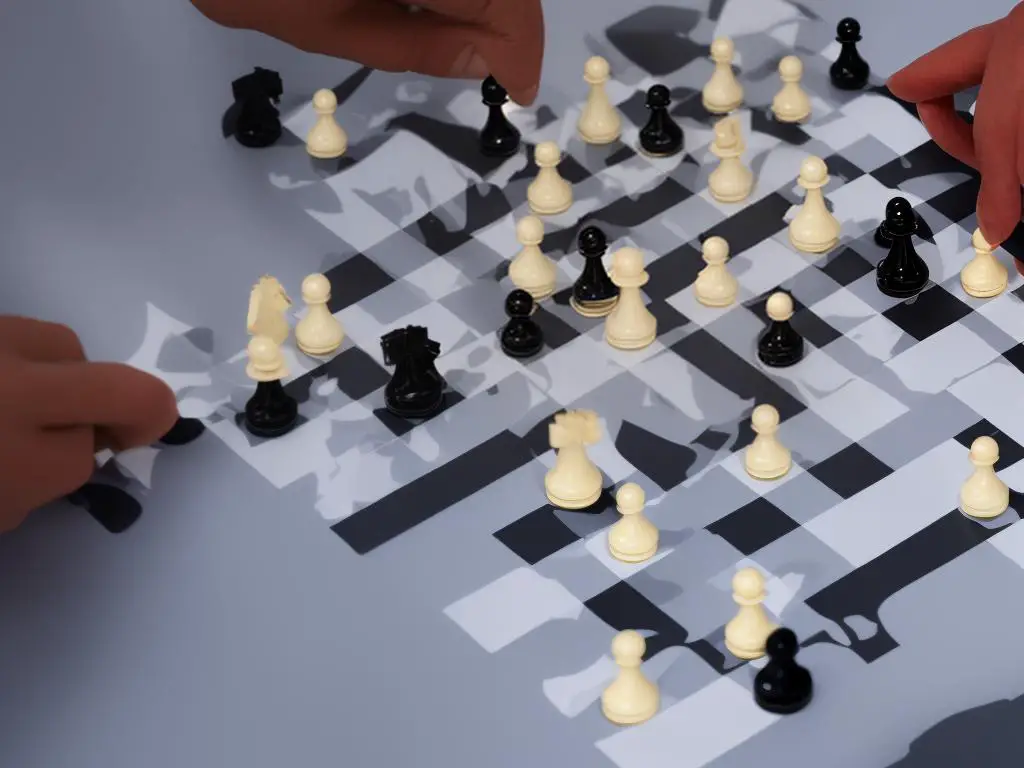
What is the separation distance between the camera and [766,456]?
168cm

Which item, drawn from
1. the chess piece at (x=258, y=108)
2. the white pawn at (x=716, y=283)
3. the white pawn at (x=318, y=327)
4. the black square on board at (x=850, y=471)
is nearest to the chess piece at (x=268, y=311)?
the white pawn at (x=318, y=327)

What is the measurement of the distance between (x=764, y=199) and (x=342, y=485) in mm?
482

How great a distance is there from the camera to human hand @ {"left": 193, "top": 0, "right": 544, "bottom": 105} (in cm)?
192

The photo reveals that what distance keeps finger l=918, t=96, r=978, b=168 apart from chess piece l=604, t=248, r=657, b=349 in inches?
10.9

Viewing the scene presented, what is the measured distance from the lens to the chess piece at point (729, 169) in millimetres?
1922

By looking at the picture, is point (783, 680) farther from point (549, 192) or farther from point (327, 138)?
point (327, 138)

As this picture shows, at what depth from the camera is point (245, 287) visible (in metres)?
1.89

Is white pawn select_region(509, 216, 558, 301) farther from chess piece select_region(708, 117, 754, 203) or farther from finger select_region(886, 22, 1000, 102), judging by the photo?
finger select_region(886, 22, 1000, 102)

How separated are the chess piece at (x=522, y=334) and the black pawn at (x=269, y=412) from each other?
0.18 metres

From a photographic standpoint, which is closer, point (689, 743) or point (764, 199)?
point (689, 743)

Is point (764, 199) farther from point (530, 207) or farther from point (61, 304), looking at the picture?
point (61, 304)

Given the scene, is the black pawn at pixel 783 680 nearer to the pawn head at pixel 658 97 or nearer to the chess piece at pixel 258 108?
the pawn head at pixel 658 97

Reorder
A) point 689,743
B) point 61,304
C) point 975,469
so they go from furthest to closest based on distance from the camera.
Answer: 1. point 61,304
2. point 975,469
3. point 689,743

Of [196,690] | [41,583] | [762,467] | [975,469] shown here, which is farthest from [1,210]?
[975,469]
